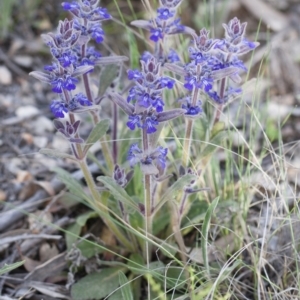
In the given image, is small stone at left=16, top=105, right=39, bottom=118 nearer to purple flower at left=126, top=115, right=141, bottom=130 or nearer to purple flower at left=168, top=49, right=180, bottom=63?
purple flower at left=168, top=49, right=180, bottom=63

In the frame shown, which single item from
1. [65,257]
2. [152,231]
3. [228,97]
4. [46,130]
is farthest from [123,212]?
[46,130]

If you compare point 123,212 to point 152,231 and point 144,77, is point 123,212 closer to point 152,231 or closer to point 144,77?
point 152,231

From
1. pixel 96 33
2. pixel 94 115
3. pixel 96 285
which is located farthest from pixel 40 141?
pixel 96 33

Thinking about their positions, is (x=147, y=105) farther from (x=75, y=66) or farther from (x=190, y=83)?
(x=75, y=66)

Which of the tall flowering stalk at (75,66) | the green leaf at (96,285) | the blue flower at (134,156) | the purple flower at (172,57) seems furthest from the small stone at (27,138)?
the blue flower at (134,156)

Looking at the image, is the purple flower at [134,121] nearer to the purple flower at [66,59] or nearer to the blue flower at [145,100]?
the blue flower at [145,100]

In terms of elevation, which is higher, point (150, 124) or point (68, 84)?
point (68, 84)

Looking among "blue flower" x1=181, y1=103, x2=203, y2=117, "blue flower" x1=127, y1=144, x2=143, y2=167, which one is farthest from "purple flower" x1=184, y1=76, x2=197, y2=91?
"blue flower" x1=127, y1=144, x2=143, y2=167
